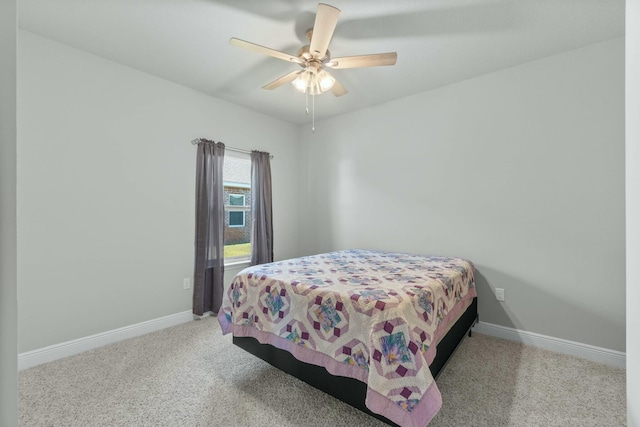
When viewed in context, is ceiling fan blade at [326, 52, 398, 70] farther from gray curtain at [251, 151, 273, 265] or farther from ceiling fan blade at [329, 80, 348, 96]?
gray curtain at [251, 151, 273, 265]

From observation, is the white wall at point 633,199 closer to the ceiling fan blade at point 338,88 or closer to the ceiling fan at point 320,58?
the ceiling fan at point 320,58

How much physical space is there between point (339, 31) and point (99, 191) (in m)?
2.39

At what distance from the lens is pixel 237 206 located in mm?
3463

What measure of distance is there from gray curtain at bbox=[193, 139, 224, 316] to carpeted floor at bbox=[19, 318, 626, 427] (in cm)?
75

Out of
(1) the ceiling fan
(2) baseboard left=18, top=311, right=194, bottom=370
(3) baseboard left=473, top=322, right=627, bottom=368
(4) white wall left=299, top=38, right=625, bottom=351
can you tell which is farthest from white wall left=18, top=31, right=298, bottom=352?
(3) baseboard left=473, top=322, right=627, bottom=368

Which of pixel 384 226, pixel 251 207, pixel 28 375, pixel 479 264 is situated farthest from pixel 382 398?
pixel 251 207

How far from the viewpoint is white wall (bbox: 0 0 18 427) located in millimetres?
448

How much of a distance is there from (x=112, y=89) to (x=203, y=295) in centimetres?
216

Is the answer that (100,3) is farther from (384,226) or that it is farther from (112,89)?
(384,226)

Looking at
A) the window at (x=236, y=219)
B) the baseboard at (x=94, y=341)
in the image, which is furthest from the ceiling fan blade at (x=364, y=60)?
the baseboard at (x=94, y=341)

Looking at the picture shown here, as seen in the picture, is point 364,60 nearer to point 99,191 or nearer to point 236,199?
point 236,199

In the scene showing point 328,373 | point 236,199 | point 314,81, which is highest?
point 314,81

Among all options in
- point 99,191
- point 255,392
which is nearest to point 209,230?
point 99,191

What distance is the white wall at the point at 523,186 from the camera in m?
2.11
